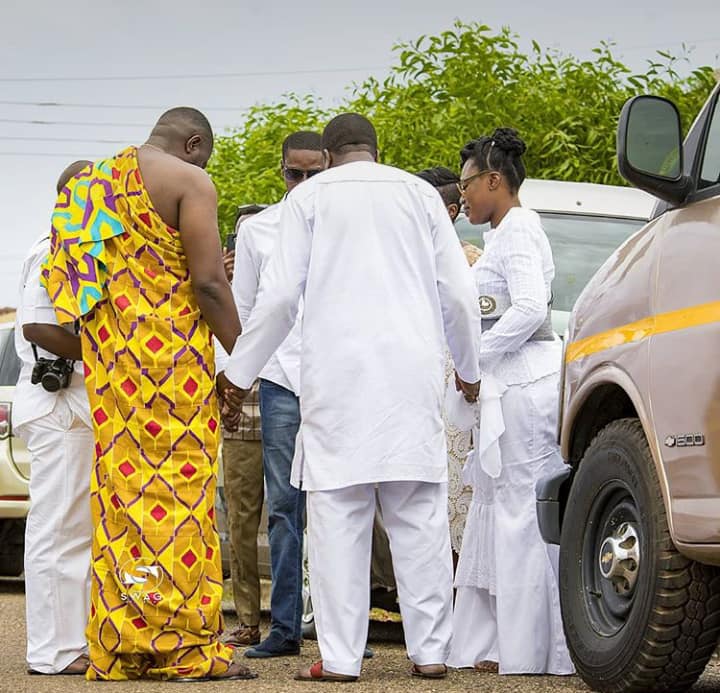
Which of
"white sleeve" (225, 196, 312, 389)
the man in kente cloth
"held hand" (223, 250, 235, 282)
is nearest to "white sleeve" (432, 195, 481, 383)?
"white sleeve" (225, 196, 312, 389)

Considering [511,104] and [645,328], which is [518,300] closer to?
[645,328]

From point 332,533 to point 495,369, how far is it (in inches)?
52.0

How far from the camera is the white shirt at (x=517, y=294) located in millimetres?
7230

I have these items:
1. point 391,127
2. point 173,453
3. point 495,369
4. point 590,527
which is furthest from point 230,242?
point 391,127

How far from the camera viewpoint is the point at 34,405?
6.97 m

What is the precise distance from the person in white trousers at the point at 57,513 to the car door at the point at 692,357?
97.5 inches

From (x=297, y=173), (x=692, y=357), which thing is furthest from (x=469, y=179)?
(x=692, y=357)

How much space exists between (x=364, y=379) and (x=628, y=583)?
4.03ft

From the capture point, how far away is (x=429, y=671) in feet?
21.0

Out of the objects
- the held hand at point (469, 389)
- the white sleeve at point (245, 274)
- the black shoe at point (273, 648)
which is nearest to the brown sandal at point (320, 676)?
the black shoe at point (273, 648)

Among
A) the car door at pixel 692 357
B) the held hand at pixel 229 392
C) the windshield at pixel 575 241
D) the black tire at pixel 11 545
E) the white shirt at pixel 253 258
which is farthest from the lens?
the black tire at pixel 11 545

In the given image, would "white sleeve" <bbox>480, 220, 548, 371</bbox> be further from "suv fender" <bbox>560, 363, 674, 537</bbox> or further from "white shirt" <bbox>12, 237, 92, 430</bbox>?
"white shirt" <bbox>12, 237, 92, 430</bbox>

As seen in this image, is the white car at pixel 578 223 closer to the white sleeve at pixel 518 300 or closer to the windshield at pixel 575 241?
the windshield at pixel 575 241

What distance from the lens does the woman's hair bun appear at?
764 centimetres
